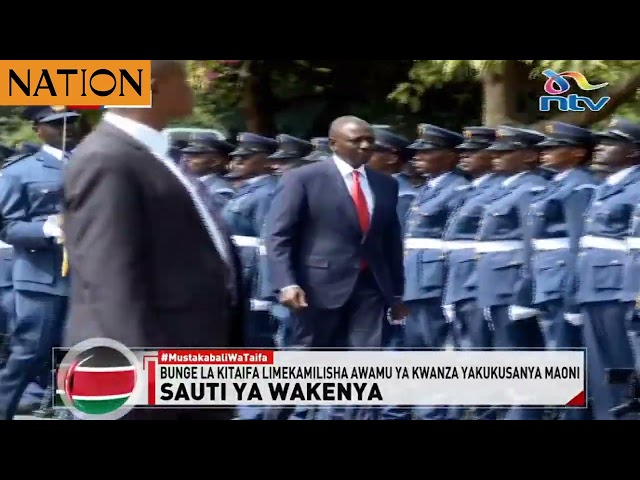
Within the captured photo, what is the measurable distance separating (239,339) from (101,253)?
806 millimetres

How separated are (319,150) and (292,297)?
724 mm

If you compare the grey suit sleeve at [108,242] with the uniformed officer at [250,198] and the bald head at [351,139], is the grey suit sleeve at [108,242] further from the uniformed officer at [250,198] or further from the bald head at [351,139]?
the bald head at [351,139]

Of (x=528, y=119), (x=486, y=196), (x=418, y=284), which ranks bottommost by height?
(x=418, y=284)

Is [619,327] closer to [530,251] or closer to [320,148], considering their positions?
[530,251]

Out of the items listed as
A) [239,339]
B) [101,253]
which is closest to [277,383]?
[239,339]

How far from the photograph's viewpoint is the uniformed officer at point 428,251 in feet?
17.4

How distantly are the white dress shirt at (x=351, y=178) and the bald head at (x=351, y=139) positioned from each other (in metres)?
0.02

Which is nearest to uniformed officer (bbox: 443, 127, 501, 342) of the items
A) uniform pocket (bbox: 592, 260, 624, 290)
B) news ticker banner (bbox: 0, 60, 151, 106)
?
uniform pocket (bbox: 592, 260, 624, 290)

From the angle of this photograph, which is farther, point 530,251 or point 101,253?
point 530,251

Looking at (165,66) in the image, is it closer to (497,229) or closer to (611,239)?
(497,229)

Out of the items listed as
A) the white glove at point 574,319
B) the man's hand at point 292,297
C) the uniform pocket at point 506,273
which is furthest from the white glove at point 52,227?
the white glove at point 574,319

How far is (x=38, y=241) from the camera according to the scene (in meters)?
5.27

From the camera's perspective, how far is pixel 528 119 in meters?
5.31

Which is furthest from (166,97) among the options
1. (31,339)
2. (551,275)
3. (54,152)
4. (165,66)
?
(551,275)
